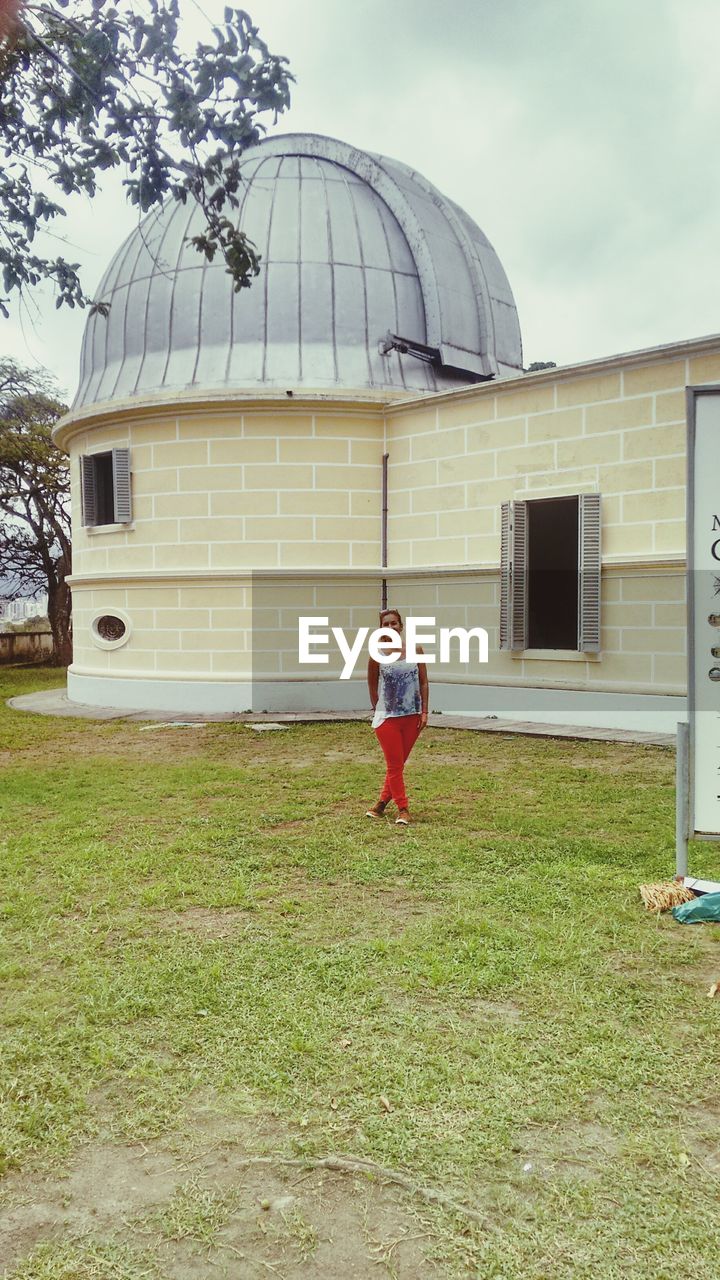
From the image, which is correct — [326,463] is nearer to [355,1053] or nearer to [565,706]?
[565,706]

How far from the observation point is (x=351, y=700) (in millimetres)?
14688

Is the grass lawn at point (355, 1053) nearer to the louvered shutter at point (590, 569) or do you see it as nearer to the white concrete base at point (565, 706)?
the white concrete base at point (565, 706)

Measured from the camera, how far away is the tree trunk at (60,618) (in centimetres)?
2756

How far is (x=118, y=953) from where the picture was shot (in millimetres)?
4672

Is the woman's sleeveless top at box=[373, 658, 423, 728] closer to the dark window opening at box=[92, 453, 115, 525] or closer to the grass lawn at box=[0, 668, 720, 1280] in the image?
the grass lawn at box=[0, 668, 720, 1280]

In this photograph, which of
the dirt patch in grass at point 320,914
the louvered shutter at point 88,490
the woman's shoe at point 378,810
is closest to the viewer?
the dirt patch in grass at point 320,914

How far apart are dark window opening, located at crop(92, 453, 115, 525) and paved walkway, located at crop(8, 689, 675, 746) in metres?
3.41

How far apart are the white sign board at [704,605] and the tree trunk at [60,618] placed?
2453 centimetres

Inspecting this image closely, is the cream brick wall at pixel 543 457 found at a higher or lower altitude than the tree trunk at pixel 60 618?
higher

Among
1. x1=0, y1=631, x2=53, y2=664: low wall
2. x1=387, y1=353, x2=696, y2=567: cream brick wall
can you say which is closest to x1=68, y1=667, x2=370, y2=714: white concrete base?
x1=387, y1=353, x2=696, y2=567: cream brick wall

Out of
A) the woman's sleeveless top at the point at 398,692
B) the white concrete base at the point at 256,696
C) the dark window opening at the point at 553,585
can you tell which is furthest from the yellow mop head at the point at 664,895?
the dark window opening at the point at 553,585

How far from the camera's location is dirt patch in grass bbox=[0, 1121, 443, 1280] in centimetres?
251

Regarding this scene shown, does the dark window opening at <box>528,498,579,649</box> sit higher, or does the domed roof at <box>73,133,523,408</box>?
the domed roof at <box>73,133,523,408</box>
